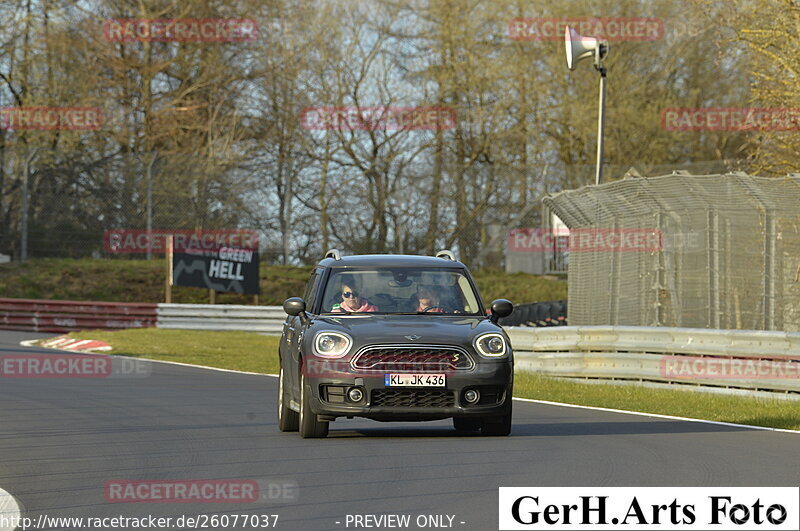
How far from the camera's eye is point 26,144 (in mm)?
43000

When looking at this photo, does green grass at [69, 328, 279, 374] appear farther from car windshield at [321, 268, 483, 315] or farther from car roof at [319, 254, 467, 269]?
car windshield at [321, 268, 483, 315]

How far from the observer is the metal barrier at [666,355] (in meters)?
17.2

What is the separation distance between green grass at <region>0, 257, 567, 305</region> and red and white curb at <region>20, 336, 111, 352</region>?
757cm

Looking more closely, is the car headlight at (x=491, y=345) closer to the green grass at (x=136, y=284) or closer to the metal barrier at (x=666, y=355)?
the metal barrier at (x=666, y=355)

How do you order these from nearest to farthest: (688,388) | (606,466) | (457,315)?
(606,466)
(457,315)
(688,388)

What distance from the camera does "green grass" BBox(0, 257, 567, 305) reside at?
36.0 meters

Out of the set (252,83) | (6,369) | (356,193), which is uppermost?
(252,83)

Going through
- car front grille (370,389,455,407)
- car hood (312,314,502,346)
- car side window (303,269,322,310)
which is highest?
car side window (303,269,322,310)

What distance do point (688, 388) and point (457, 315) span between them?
606 centimetres

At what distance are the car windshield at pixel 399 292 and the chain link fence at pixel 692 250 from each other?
265 inches

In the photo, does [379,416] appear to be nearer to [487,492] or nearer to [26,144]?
[487,492]

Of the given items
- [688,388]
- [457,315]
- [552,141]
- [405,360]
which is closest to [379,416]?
[405,360]

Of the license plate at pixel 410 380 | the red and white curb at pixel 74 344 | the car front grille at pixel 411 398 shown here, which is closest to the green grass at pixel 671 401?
the car front grille at pixel 411 398

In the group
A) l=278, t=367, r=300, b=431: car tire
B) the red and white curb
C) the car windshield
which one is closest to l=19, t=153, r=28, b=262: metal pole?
the red and white curb
